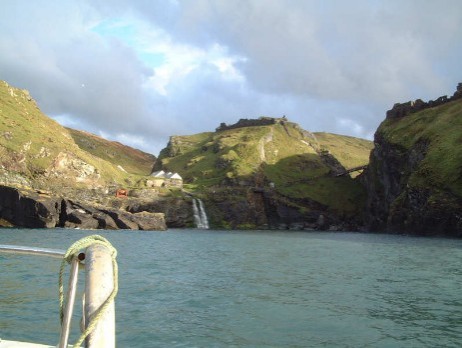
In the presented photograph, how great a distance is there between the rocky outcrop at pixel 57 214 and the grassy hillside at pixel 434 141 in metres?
80.0

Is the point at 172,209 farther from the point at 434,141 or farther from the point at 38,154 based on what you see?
the point at 434,141

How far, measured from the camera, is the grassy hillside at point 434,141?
122m

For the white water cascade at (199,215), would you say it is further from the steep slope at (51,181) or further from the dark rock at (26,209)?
A: the dark rock at (26,209)

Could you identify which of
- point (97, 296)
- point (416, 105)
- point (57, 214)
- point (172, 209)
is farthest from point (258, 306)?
point (416, 105)

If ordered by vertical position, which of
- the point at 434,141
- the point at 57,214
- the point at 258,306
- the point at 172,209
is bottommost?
the point at 258,306

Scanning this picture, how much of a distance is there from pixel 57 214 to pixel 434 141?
110515mm

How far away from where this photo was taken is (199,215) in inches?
6811

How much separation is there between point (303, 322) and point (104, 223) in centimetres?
10959

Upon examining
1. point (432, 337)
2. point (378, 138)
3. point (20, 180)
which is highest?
point (378, 138)

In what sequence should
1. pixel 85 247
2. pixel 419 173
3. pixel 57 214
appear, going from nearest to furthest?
pixel 85 247 → pixel 57 214 → pixel 419 173

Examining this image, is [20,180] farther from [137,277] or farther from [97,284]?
[97,284]

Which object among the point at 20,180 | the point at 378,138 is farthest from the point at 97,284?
the point at 378,138

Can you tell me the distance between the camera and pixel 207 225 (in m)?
172

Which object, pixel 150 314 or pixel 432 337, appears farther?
pixel 150 314
